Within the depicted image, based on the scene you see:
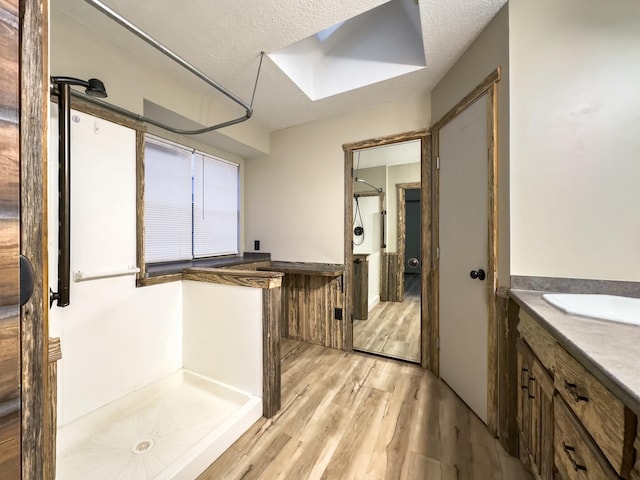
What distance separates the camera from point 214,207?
291 cm

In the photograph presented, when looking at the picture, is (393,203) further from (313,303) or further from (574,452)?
(574,452)

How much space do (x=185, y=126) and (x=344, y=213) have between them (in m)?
1.71

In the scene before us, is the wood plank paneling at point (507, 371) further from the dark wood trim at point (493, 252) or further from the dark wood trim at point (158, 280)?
the dark wood trim at point (158, 280)

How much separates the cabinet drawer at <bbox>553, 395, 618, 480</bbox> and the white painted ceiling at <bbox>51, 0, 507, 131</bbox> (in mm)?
1938

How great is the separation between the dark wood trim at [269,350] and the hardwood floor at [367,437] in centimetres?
10

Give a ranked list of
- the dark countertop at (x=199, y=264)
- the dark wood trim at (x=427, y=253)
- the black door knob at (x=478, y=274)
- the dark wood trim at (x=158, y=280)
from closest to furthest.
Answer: the black door knob at (x=478, y=274)
the dark wood trim at (x=158, y=280)
the dark countertop at (x=199, y=264)
the dark wood trim at (x=427, y=253)

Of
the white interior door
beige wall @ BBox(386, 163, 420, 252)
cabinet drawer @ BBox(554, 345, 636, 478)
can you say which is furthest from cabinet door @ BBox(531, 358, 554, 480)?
beige wall @ BBox(386, 163, 420, 252)

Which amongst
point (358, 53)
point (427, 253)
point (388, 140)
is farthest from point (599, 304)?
point (358, 53)

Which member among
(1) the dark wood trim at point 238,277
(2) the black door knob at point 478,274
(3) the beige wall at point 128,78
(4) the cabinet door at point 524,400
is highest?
(3) the beige wall at point 128,78

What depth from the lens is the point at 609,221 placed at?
1224mm

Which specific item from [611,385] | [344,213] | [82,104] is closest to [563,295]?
[611,385]

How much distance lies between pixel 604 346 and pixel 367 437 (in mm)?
1276

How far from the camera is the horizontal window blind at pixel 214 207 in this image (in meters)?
2.72

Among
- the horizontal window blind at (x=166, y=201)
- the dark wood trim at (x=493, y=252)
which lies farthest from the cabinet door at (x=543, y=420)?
the horizontal window blind at (x=166, y=201)
